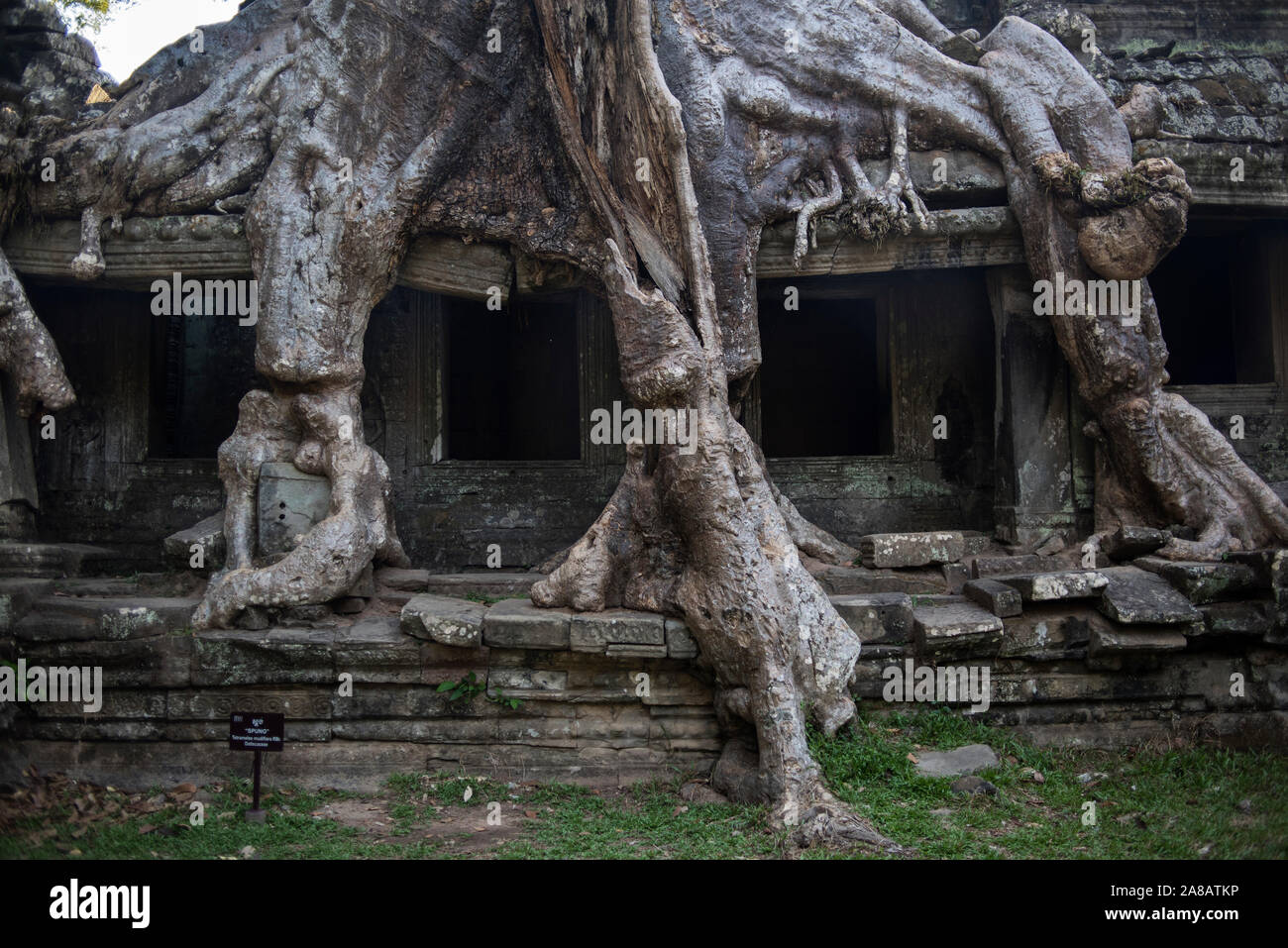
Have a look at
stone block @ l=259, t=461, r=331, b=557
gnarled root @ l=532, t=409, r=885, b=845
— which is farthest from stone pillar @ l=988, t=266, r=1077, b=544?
stone block @ l=259, t=461, r=331, b=557

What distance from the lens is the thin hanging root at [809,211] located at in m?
6.03

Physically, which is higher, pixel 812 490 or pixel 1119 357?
pixel 1119 357

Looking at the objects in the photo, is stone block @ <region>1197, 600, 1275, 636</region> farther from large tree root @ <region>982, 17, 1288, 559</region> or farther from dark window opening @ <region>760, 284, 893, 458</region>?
dark window opening @ <region>760, 284, 893, 458</region>

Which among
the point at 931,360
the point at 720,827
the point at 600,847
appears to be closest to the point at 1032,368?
the point at 931,360

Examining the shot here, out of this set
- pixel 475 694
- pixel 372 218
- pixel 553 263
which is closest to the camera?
pixel 475 694

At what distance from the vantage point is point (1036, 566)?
595 cm

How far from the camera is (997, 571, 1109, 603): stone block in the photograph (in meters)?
5.26

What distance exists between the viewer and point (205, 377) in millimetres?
9398

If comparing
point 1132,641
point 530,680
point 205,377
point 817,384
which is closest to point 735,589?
point 530,680

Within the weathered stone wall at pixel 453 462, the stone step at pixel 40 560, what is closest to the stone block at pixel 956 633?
the weathered stone wall at pixel 453 462

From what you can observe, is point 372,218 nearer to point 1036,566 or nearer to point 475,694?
point 475,694

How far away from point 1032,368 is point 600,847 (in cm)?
428

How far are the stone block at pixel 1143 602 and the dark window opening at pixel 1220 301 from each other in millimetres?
2865

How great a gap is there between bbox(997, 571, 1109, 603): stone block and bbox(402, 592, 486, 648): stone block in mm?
2972
